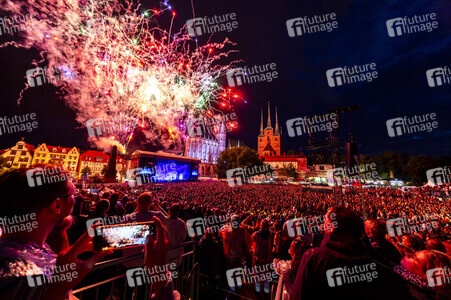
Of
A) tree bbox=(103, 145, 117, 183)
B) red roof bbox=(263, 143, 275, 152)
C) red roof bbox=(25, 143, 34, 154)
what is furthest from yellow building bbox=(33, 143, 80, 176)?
red roof bbox=(263, 143, 275, 152)

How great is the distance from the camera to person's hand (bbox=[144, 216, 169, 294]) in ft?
6.50

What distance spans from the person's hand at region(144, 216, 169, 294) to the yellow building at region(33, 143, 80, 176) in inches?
2603

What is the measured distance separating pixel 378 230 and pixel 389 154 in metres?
92.3

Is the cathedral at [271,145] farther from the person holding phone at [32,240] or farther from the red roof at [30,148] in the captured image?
the person holding phone at [32,240]

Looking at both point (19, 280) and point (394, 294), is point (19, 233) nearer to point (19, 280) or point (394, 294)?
point (19, 280)

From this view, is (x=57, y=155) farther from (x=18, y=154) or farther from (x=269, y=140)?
(x=269, y=140)

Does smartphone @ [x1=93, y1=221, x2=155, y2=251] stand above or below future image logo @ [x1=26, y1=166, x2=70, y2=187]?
below

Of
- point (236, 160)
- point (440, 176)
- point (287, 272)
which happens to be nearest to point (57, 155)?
point (236, 160)

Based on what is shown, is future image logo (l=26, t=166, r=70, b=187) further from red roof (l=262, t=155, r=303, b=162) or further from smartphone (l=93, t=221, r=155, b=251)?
red roof (l=262, t=155, r=303, b=162)

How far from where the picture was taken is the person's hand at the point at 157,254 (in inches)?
78.0

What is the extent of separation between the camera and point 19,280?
3.01 feet

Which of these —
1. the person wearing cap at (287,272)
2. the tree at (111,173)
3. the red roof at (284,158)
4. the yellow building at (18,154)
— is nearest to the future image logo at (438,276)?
the person wearing cap at (287,272)

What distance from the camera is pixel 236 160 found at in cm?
5350

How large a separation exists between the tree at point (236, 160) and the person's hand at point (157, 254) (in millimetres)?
50204
